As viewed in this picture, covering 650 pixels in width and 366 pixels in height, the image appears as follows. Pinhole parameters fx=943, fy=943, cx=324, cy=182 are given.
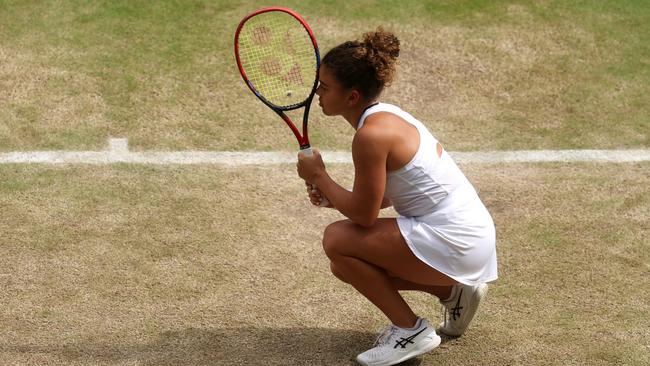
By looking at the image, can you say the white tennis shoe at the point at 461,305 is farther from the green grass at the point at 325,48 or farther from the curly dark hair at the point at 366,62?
the green grass at the point at 325,48

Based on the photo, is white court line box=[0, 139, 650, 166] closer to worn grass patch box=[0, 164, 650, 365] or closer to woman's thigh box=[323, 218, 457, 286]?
worn grass patch box=[0, 164, 650, 365]

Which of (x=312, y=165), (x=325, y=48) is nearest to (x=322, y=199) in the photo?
(x=312, y=165)

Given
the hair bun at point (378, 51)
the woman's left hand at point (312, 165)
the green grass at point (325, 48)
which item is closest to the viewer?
the hair bun at point (378, 51)

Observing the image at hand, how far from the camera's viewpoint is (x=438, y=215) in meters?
4.39

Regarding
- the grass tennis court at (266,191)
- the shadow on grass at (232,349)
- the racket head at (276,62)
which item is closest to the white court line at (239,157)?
the grass tennis court at (266,191)

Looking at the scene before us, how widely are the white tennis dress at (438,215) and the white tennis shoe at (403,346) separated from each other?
13.4 inches

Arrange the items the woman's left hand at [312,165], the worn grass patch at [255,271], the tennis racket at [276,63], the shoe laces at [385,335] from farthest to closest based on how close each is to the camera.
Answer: the tennis racket at [276,63] → the worn grass patch at [255,271] → the shoe laces at [385,335] → the woman's left hand at [312,165]

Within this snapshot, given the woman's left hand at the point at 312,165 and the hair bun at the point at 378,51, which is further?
the woman's left hand at the point at 312,165

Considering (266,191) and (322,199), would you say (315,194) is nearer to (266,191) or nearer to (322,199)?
(322,199)

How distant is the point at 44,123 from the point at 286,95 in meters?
2.53

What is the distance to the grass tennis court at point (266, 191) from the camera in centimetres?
490

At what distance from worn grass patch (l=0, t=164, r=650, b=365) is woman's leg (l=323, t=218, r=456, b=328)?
0.38 meters

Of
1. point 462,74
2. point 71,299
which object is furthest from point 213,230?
point 462,74

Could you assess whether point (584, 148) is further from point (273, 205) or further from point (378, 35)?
point (378, 35)
